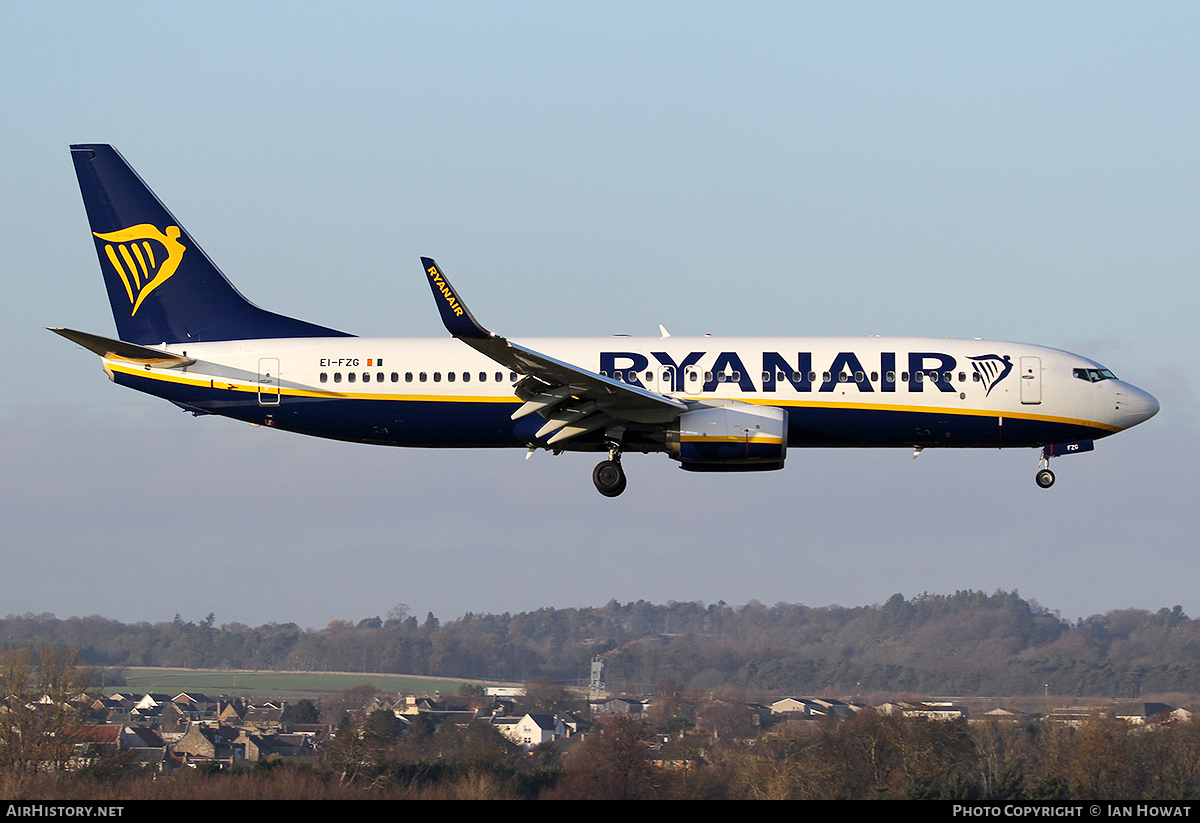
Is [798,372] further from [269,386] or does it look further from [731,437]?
[269,386]

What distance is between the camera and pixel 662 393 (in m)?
44.6

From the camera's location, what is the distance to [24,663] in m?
60.5

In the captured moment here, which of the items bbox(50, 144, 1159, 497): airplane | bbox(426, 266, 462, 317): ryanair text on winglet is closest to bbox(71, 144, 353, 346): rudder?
bbox(50, 144, 1159, 497): airplane

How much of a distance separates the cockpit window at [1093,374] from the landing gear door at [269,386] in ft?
81.6

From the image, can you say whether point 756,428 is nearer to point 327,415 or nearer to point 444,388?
point 444,388

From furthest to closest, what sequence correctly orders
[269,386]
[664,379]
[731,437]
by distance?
1. [269,386]
2. [664,379]
3. [731,437]

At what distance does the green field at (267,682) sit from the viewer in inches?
2625

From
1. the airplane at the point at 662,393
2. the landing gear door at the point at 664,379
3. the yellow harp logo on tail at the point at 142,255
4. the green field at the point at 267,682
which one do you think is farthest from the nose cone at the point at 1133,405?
the green field at the point at 267,682

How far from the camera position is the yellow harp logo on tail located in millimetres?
49500

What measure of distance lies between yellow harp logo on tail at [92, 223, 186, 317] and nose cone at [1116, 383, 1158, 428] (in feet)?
102

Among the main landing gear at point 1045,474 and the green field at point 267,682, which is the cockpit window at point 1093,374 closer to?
the main landing gear at point 1045,474

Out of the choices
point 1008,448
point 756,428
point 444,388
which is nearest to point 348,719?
point 444,388

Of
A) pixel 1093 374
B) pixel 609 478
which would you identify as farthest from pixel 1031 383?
pixel 609 478

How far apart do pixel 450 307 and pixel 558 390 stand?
5069 mm
